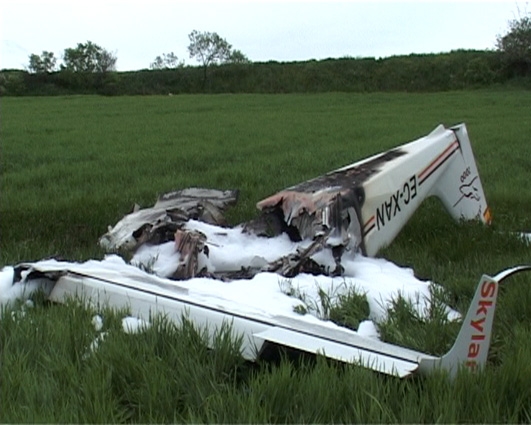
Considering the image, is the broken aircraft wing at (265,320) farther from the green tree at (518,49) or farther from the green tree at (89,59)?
the green tree at (89,59)

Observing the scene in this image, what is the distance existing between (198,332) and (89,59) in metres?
50.6

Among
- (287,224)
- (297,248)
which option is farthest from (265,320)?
(287,224)

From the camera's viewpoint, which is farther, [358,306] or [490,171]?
[490,171]

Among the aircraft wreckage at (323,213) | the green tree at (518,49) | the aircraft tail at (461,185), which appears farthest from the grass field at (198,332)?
the green tree at (518,49)

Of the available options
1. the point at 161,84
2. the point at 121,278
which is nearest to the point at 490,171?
the point at 121,278

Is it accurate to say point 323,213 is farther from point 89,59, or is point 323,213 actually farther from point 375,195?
point 89,59

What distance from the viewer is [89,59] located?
163ft

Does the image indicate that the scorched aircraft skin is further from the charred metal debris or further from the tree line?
the tree line

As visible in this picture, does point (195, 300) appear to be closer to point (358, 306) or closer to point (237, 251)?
point (358, 306)

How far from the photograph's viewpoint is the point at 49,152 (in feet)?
Answer: 34.4

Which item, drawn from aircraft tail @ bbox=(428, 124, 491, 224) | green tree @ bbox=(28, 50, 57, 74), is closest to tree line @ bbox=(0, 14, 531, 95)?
green tree @ bbox=(28, 50, 57, 74)

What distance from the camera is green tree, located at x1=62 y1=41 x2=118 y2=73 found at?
4834cm

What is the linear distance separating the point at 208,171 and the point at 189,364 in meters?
6.55

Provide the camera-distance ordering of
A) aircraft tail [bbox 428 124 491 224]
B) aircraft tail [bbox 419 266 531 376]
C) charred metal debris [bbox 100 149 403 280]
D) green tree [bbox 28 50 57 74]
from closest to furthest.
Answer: aircraft tail [bbox 419 266 531 376], charred metal debris [bbox 100 149 403 280], aircraft tail [bbox 428 124 491 224], green tree [bbox 28 50 57 74]
